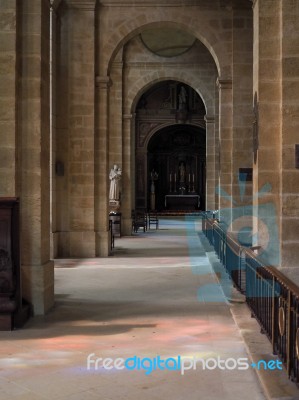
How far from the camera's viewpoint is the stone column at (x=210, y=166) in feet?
84.3

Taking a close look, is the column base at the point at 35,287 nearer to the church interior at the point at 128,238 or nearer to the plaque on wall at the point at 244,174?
the church interior at the point at 128,238

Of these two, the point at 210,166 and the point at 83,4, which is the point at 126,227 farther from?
the point at 83,4

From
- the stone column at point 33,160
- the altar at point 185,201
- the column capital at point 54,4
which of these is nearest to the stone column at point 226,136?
the column capital at point 54,4

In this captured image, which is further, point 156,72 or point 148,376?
point 156,72

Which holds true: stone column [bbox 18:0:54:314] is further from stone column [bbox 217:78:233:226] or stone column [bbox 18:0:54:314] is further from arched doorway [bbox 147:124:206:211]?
arched doorway [bbox 147:124:206:211]

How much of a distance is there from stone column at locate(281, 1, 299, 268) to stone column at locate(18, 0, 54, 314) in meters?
3.58

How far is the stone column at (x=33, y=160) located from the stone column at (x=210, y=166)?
685 inches

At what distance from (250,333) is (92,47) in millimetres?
10749

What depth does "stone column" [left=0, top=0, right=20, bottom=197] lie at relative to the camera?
27.1ft

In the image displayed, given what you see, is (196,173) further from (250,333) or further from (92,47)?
(250,333)

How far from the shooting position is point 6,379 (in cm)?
551

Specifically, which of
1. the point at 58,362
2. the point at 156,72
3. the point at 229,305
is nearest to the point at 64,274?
the point at 229,305

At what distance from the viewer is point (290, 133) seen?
9250 mm

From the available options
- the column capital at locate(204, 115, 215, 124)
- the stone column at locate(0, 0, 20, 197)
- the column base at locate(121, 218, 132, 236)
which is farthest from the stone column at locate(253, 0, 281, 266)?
the column capital at locate(204, 115, 215, 124)
